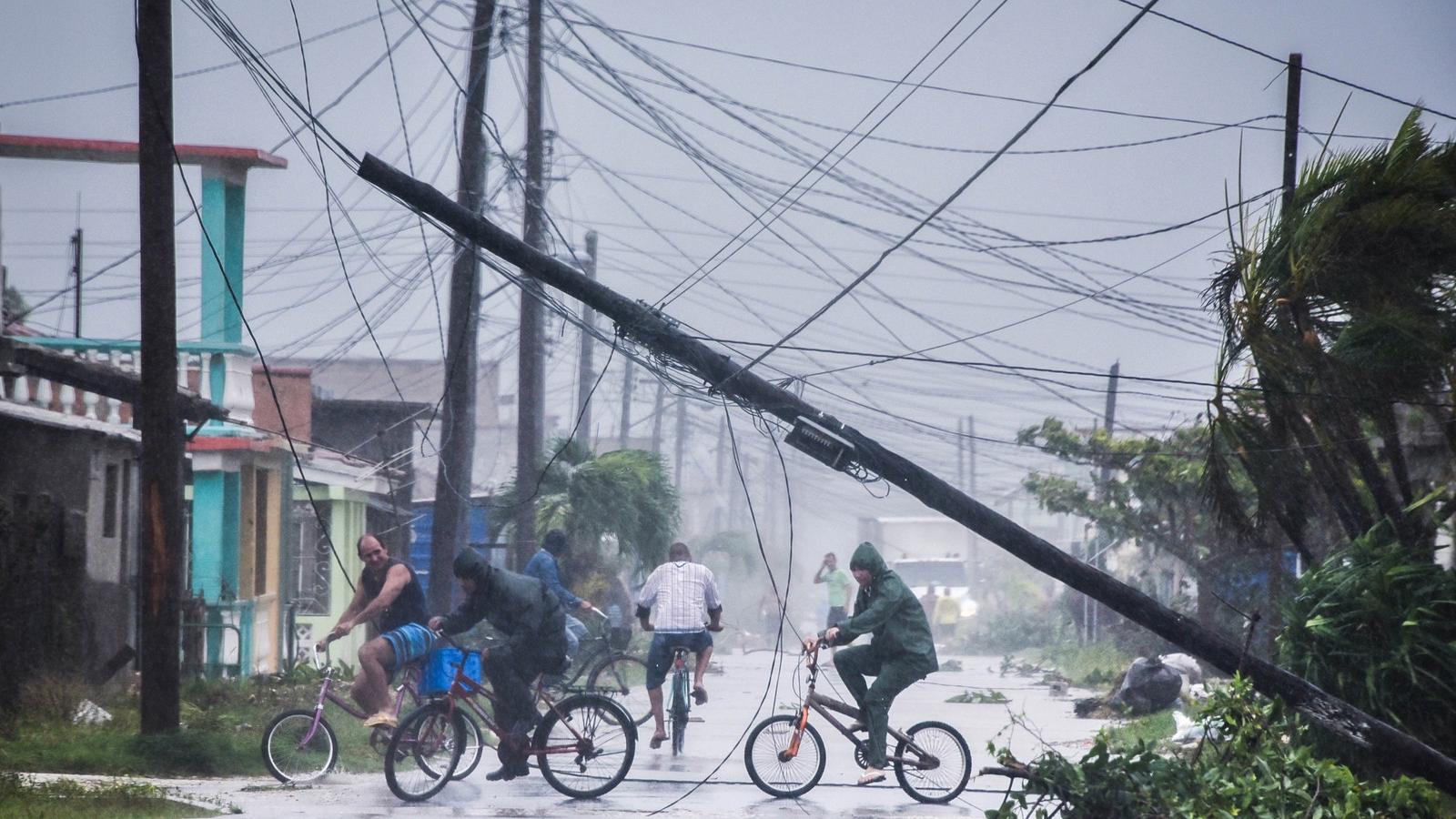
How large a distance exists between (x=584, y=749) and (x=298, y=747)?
7.09 ft

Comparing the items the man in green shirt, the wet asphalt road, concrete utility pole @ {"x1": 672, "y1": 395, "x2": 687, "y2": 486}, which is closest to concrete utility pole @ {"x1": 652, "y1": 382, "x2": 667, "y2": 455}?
concrete utility pole @ {"x1": 672, "y1": 395, "x2": 687, "y2": 486}

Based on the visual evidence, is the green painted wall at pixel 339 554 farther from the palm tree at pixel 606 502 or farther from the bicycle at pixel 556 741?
the bicycle at pixel 556 741

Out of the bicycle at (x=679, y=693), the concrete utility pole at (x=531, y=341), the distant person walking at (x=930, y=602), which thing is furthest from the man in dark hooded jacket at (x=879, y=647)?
the distant person walking at (x=930, y=602)

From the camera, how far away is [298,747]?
39.8 feet

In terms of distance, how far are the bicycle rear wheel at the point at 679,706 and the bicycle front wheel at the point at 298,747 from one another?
3401mm

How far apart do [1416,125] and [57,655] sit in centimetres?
1305

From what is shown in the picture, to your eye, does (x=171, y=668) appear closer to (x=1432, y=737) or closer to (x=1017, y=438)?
(x=1432, y=737)

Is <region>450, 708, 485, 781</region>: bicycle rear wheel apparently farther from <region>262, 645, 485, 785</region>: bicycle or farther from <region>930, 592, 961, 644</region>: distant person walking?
<region>930, 592, 961, 644</region>: distant person walking

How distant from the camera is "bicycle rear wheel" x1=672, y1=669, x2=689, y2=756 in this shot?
14.7 m

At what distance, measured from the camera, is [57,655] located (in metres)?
15.9

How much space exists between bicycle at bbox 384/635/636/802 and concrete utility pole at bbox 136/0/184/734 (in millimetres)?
2911

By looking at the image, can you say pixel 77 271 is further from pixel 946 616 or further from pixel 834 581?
pixel 946 616

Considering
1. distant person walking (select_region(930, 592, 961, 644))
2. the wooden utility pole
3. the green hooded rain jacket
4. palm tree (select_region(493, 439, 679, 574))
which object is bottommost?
distant person walking (select_region(930, 592, 961, 644))

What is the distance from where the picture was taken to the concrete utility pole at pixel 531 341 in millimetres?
22297
